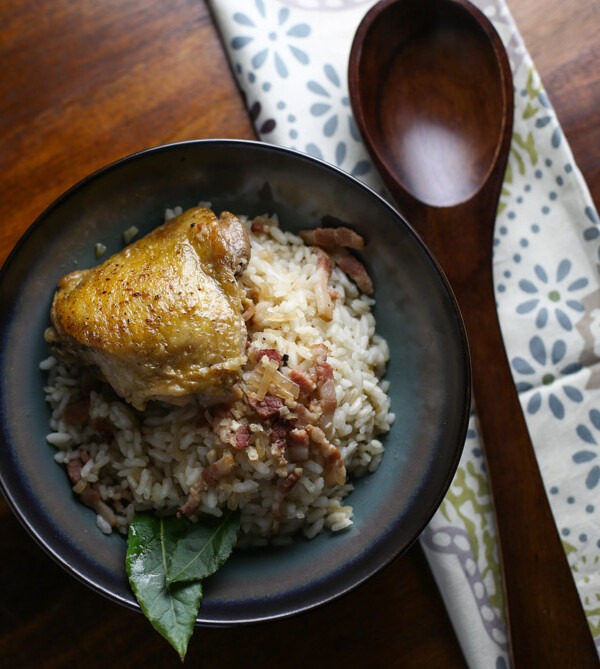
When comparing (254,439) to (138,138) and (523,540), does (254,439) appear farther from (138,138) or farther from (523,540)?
(138,138)

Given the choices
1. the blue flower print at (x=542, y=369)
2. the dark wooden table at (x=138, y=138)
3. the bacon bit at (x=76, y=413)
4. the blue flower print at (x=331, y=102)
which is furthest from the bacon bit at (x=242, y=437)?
the blue flower print at (x=331, y=102)

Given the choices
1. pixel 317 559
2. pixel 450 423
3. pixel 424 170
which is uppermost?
pixel 424 170

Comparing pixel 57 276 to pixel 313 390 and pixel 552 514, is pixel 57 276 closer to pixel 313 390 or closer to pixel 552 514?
pixel 313 390

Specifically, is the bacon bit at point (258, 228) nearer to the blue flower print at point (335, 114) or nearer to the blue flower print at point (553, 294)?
the blue flower print at point (335, 114)

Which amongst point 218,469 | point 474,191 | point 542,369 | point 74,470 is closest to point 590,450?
point 542,369

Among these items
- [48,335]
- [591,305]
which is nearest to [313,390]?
[48,335]

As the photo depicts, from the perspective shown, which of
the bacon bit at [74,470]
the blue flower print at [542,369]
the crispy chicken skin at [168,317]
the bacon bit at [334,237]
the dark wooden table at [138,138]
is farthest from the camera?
the blue flower print at [542,369]

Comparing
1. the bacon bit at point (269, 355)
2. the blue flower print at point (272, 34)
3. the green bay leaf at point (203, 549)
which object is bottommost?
the green bay leaf at point (203, 549)
